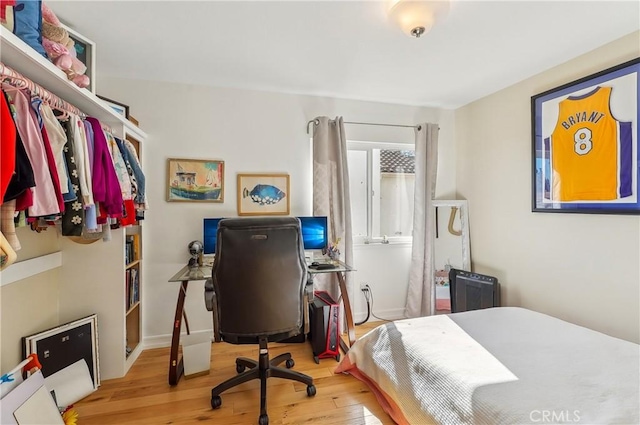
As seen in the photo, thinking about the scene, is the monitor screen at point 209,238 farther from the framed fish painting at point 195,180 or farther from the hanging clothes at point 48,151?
the hanging clothes at point 48,151

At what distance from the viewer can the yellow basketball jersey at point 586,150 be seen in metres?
1.90

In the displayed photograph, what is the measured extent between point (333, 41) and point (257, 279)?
1613 mm

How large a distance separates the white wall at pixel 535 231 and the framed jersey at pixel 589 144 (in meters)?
0.10

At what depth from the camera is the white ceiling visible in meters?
1.61

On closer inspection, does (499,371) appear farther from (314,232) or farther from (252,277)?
(314,232)

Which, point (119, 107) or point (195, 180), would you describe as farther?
point (195, 180)

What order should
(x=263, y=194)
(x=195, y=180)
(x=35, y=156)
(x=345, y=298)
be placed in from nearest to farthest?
(x=35, y=156) → (x=345, y=298) → (x=195, y=180) → (x=263, y=194)

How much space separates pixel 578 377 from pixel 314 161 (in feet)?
7.42

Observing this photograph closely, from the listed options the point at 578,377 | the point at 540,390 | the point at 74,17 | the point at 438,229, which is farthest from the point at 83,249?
the point at 438,229

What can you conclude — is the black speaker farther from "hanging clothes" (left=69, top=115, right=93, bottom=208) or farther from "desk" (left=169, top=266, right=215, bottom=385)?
"hanging clothes" (left=69, top=115, right=93, bottom=208)

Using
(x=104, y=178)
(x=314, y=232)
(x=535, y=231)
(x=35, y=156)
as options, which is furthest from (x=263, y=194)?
(x=535, y=231)

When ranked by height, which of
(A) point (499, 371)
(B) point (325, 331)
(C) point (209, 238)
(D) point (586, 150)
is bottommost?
(B) point (325, 331)

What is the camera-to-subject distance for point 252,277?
1564mm

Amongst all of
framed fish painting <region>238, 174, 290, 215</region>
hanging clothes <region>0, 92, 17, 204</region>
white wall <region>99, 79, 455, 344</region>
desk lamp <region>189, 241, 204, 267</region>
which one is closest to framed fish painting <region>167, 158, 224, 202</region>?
white wall <region>99, 79, 455, 344</region>
